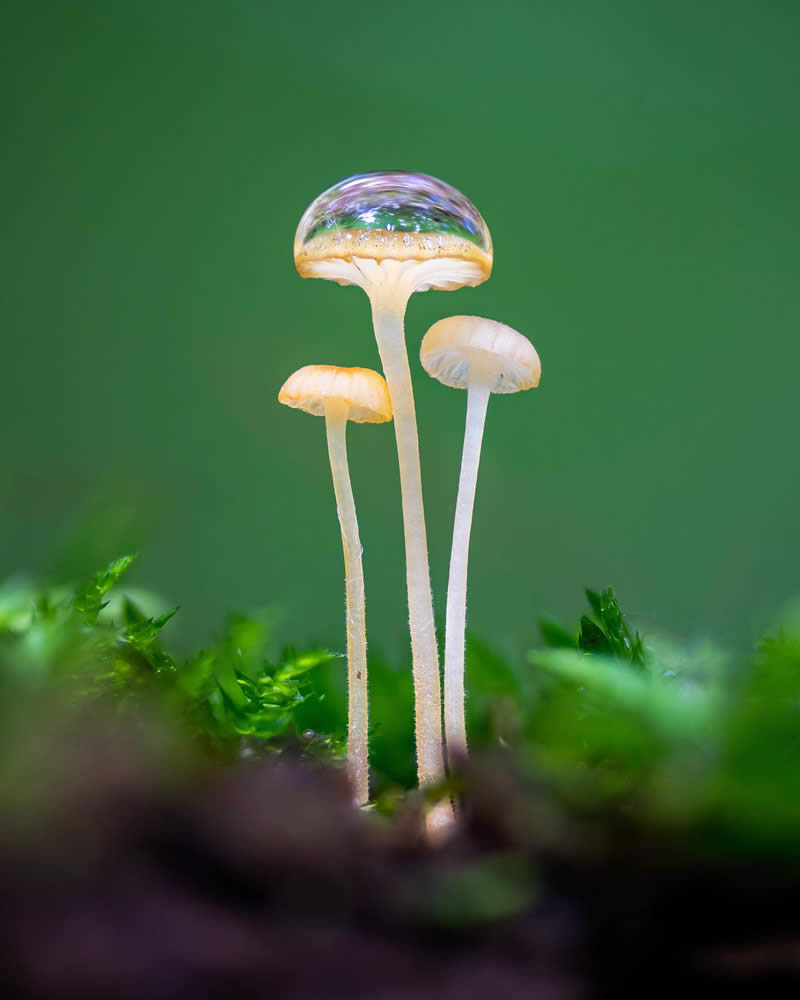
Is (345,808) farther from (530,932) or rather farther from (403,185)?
(403,185)

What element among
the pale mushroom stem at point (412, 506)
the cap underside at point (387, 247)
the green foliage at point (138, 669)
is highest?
the cap underside at point (387, 247)

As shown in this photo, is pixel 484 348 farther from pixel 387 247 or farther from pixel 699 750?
pixel 699 750

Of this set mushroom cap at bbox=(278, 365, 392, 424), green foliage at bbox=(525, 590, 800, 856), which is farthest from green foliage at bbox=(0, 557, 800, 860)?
mushroom cap at bbox=(278, 365, 392, 424)

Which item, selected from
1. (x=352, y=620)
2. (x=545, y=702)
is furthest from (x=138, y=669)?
(x=545, y=702)

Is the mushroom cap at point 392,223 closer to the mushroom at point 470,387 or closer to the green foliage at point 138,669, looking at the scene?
the mushroom at point 470,387

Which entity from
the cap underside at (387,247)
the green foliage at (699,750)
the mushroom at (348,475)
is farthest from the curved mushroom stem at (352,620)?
the green foliage at (699,750)

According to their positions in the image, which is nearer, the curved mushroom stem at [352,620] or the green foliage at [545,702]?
the green foliage at [545,702]

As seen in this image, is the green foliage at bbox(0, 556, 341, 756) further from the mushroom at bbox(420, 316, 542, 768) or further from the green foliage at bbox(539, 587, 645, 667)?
the green foliage at bbox(539, 587, 645, 667)
